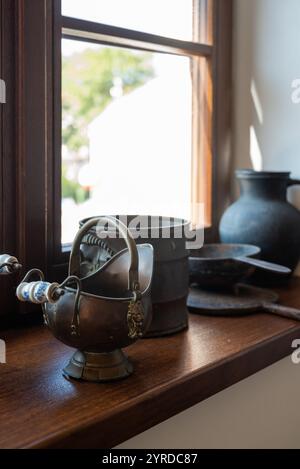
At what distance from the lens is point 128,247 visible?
86 centimetres

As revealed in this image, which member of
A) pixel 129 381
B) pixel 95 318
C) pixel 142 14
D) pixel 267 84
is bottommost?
pixel 129 381

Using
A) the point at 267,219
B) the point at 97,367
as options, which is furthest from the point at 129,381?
the point at 267,219

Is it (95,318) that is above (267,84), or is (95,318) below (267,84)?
below

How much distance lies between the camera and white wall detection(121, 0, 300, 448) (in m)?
1.21

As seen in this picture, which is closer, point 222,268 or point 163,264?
point 163,264

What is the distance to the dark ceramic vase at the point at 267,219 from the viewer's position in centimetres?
147

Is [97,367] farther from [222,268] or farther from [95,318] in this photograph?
[222,268]

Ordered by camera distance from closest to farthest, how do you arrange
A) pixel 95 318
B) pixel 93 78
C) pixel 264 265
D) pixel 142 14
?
pixel 95 318 → pixel 264 265 → pixel 142 14 → pixel 93 78

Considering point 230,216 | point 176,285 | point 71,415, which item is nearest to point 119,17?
point 230,216

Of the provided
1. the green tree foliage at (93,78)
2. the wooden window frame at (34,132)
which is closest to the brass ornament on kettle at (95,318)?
the wooden window frame at (34,132)

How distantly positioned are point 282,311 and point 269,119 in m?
0.61

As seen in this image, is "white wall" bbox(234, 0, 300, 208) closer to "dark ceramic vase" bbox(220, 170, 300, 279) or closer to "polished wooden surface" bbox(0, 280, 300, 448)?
"dark ceramic vase" bbox(220, 170, 300, 279)

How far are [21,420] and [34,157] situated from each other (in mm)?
538
